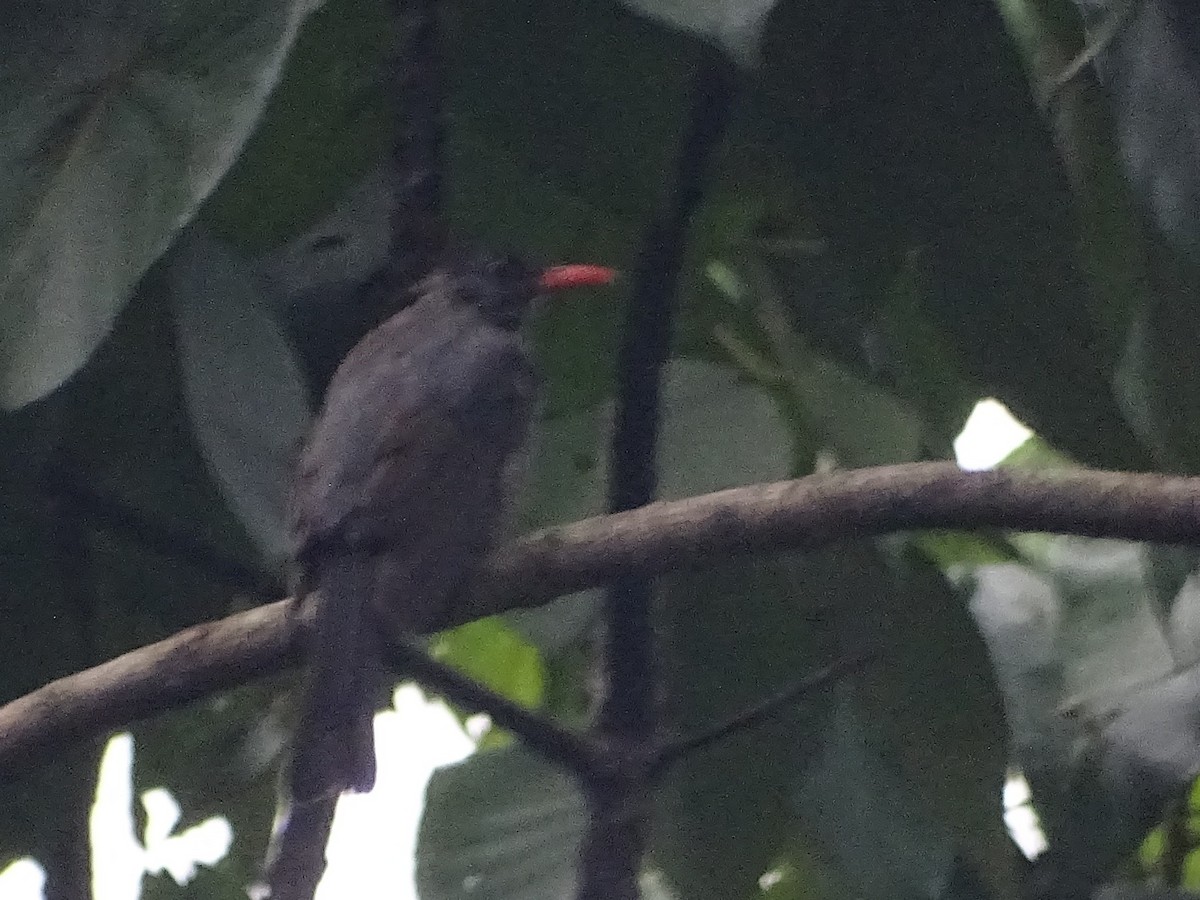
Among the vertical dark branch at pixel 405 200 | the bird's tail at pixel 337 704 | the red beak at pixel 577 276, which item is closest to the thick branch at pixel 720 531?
the bird's tail at pixel 337 704

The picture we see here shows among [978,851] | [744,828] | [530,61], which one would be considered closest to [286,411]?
[530,61]

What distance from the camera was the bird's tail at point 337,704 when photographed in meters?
1.49

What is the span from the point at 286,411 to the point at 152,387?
233 mm

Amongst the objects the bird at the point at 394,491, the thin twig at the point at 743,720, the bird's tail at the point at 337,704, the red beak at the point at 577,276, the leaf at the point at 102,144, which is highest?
the leaf at the point at 102,144

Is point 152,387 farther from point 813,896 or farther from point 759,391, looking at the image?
point 813,896

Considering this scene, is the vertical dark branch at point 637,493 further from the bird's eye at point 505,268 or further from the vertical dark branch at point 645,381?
the bird's eye at point 505,268

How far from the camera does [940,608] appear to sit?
5.56 ft

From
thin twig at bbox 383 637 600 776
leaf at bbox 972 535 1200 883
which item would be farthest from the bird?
leaf at bbox 972 535 1200 883

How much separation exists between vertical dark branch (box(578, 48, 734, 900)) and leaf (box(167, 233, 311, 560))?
0.30m

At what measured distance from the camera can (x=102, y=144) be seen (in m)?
1.50

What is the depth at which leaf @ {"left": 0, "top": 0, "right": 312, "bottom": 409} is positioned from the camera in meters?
1.35

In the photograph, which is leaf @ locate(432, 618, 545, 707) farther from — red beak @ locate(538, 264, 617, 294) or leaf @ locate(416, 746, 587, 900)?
red beak @ locate(538, 264, 617, 294)

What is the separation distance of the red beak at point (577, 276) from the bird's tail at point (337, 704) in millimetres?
557

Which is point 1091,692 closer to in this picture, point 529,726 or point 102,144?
point 529,726
